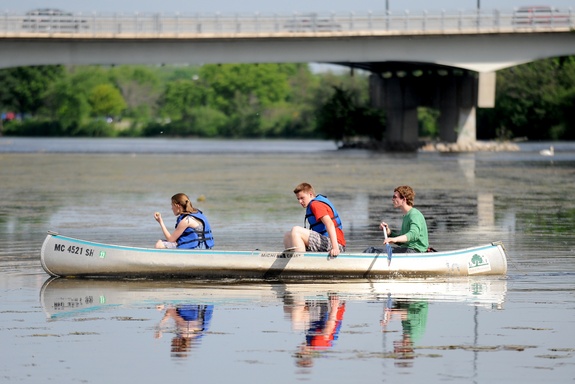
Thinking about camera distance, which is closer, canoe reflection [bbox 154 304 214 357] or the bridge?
canoe reflection [bbox 154 304 214 357]

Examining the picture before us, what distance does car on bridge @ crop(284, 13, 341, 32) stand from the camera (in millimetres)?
70250

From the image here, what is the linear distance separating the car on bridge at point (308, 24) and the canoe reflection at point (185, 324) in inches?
2209

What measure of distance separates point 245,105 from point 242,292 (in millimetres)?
147024

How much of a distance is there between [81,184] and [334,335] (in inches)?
1260

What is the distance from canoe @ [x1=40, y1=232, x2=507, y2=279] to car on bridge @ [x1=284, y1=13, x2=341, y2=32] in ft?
175

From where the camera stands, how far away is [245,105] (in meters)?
163

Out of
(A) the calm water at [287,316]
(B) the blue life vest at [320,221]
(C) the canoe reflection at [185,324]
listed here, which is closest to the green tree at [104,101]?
(A) the calm water at [287,316]

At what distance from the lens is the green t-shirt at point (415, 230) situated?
56.9ft

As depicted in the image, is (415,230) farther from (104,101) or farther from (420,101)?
(104,101)

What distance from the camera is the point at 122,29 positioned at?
68.9 meters

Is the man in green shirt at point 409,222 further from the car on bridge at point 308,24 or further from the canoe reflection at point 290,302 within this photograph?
the car on bridge at point 308,24

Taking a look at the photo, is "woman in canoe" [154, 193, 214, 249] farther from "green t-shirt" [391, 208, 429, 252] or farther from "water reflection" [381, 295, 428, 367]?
"water reflection" [381, 295, 428, 367]

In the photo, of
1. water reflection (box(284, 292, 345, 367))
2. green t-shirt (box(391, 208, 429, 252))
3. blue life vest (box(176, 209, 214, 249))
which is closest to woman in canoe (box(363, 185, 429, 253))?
green t-shirt (box(391, 208, 429, 252))

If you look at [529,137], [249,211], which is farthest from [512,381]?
[529,137]
